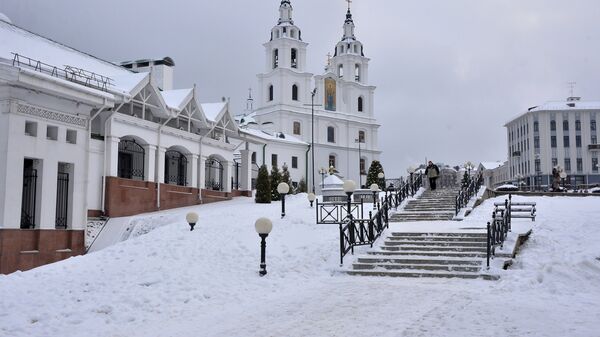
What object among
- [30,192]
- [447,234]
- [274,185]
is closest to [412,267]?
[447,234]

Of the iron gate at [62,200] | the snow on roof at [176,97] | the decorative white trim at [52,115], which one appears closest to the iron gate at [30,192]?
the iron gate at [62,200]

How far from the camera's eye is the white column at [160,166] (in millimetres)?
25519

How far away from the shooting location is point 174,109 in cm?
2598

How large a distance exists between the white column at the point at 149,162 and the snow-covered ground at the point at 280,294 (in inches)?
314

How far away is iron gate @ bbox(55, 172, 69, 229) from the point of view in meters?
19.8

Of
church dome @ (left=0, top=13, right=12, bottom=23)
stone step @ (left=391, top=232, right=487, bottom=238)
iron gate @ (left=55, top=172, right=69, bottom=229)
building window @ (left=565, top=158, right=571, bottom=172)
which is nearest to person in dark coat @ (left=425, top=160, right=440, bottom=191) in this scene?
stone step @ (left=391, top=232, right=487, bottom=238)

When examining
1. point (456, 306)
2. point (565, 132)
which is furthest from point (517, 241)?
point (565, 132)

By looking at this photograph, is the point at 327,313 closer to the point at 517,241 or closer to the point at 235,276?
the point at 235,276

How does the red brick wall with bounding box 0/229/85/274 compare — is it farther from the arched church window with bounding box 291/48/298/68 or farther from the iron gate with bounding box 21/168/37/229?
the arched church window with bounding box 291/48/298/68

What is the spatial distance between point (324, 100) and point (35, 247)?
5500cm

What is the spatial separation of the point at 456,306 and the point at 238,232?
27.7 feet

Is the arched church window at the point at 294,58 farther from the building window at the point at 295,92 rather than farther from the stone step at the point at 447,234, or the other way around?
the stone step at the point at 447,234

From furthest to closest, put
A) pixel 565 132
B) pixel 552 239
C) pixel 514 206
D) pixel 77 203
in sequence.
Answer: pixel 565 132
pixel 514 206
pixel 77 203
pixel 552 239

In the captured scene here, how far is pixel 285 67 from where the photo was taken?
66438 mm
